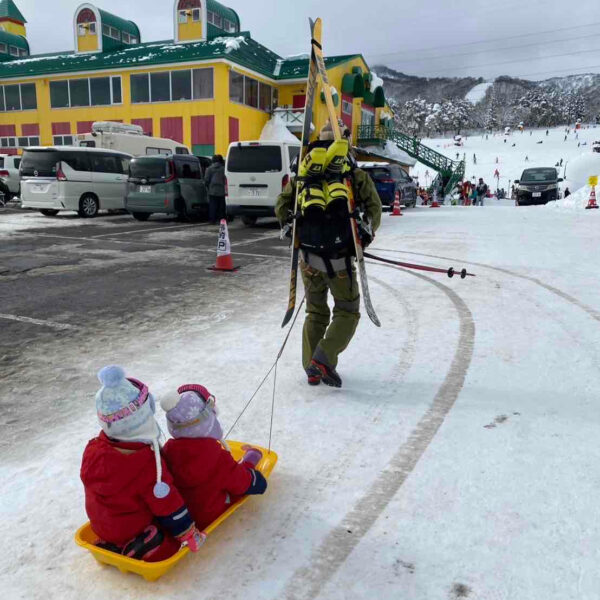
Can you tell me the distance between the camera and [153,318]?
5.51 metres

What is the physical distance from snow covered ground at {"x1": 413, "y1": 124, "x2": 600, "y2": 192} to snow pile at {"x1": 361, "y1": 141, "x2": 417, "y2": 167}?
2613 centimetres

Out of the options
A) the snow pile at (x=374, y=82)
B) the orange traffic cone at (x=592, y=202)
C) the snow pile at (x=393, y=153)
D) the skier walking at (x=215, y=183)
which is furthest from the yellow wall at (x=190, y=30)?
the orange traffic cone at (x=592, y=202)

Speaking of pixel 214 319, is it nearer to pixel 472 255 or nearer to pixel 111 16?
pixel 472 255

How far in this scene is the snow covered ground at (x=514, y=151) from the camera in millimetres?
75188

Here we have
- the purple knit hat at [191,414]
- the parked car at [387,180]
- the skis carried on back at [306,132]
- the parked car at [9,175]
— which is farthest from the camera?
the parked car at [9,175]

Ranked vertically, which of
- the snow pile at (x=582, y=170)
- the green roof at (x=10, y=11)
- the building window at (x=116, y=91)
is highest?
the green roof at (x=10, y=11)

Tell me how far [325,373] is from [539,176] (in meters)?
25.8

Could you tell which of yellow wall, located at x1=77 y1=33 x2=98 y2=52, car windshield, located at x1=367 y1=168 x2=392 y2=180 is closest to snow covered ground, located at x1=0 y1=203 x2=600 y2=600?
car windshield, located at x1=367 y1=168 x2=392 y2=180

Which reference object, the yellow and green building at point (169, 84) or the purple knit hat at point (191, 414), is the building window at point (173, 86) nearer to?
the yellow and green building at point (169, 84)

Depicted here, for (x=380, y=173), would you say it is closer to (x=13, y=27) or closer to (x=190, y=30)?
(x=190, y=30)

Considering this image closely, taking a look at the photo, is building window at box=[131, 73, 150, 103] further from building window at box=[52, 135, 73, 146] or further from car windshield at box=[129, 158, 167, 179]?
car windshield at box=[129, 158, 167, 179]

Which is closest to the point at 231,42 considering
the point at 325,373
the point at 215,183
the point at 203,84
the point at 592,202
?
the point at 203,84

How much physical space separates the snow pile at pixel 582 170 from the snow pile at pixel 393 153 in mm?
10058

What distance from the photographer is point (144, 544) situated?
2.01 m
